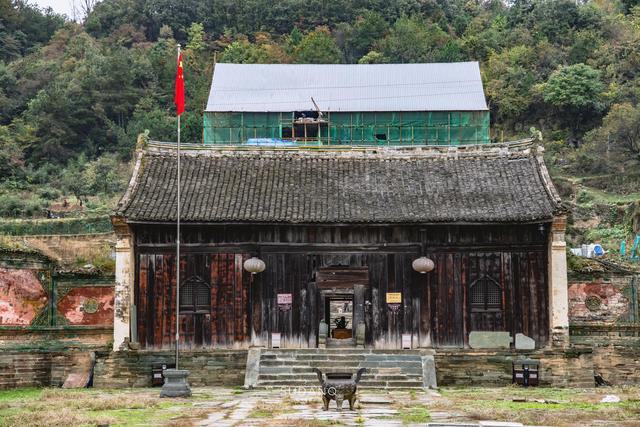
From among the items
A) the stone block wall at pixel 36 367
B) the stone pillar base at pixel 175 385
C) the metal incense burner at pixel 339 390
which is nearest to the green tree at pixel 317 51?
the stone block wall at pixel 36 367

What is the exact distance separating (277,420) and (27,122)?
68.5 meters

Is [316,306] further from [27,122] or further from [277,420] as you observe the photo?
[27,122]

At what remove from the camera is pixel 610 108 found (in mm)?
70938

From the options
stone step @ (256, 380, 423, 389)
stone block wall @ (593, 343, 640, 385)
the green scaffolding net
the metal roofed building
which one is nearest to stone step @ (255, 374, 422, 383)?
stone step @ (256, 380, 423, 389)

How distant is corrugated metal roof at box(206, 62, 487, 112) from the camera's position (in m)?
54.8

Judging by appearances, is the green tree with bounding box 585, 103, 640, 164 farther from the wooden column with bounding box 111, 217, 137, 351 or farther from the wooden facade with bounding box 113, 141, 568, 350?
the wooden column with bounding box 111, 217, 137, 351

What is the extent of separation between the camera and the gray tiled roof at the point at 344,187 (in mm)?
27188

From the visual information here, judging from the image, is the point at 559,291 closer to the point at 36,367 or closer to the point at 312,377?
the point at 312,377

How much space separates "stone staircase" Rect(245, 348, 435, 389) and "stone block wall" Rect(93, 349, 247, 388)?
69cm

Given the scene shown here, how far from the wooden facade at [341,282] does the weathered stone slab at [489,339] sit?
0.18m

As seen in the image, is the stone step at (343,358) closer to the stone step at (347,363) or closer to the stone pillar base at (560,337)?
the stone step at (347,363)

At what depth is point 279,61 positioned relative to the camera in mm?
83562

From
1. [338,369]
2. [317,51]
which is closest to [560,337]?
[338,369]

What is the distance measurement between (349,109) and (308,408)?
36.9m
